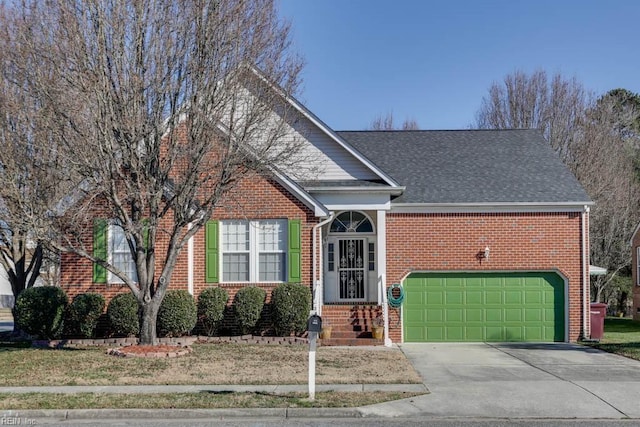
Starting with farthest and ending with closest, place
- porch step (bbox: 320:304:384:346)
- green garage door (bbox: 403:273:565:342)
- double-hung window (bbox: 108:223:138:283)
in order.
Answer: green garage door (bbox: 403:273:565:342)
double-hung window (bbox: 108:223:138:283)
porch step (bbox: 320:304:384:346)

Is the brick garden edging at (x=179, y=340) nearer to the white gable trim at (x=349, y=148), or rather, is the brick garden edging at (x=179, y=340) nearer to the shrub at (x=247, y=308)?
the shrub at (x=247, y=308)

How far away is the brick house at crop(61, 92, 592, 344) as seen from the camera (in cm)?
1716

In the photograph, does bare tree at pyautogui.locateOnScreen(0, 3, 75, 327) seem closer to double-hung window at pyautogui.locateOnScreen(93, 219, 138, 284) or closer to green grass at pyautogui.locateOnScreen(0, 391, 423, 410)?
double-hung window at pyautogui.locateOnScreen(93, 219, 138, 284)

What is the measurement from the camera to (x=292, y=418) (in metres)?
8.91

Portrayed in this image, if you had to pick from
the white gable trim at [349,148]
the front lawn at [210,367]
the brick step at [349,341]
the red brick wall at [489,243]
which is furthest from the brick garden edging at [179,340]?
the white gable trim at [349,148]

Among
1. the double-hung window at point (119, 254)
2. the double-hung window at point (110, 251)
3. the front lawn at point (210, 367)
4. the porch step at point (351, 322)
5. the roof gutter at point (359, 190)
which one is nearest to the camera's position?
the front lawn at point (210, 367)

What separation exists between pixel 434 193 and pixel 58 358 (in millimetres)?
10740

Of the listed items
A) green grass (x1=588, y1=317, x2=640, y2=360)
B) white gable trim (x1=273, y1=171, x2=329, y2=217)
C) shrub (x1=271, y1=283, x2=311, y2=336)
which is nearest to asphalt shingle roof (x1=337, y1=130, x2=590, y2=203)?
white gable trim (x1=273, y1=171, x2=329, y2=217)

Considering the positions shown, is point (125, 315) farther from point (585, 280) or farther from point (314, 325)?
point (585, 280)

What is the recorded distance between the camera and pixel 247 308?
1631 centimetres

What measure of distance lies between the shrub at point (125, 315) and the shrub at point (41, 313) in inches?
52.2

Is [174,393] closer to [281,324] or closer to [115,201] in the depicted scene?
[115,201]

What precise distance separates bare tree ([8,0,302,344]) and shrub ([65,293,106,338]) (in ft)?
7.99

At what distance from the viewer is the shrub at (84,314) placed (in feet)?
53.6
